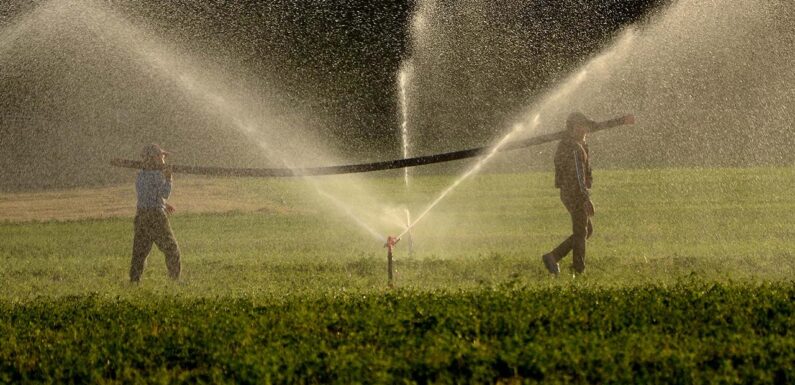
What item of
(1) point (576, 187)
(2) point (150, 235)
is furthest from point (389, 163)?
(2) point (150, 235)

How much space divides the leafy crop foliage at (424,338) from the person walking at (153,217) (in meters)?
2.73

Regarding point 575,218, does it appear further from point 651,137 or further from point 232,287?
point 651,137

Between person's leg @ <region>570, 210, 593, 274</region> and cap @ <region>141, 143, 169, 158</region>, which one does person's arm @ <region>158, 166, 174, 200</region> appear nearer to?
cap @ <region>141, 143, 169, 158</region>

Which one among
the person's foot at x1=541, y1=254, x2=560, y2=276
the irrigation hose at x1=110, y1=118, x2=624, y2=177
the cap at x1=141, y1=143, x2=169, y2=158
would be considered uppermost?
the cap at x1=141, y1=143, x2=169, y2=158

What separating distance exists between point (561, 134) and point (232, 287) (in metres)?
4.23

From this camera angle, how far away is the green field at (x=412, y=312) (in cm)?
812

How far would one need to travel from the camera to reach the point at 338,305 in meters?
10.8

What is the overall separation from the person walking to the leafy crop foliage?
2725 millimetres

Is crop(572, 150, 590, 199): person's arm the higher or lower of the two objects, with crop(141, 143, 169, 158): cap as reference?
lower

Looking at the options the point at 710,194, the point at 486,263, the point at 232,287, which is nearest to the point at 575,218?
the point at 486,263

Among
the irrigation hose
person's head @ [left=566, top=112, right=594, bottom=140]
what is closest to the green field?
the irrigation hose

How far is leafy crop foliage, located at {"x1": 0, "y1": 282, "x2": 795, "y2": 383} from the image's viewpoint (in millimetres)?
7984

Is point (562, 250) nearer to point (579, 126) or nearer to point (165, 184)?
point (579, 126)

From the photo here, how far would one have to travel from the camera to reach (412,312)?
10078 millimetres
